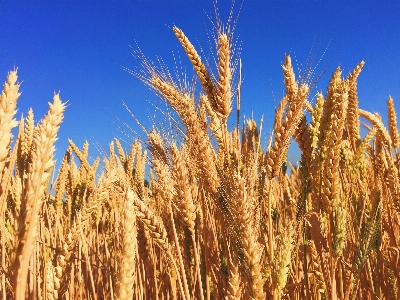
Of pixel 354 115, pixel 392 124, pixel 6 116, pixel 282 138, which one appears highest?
pixel 392 124

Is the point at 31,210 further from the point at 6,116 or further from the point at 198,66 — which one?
the point at 198,66

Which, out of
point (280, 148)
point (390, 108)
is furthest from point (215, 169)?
point (390, 108)

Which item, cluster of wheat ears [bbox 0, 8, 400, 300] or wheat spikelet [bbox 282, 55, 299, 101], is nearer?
cluster of wheat ears [bbox 0, 8, 400, 300]

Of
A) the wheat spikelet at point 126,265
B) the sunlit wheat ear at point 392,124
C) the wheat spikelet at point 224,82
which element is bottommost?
the wheat spikelet at point 126,265

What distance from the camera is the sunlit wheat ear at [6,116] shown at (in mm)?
646

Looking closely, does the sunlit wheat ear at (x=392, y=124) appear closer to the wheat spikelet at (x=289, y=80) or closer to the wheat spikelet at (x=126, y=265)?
the wheat spikelet at (x=289, y=80)

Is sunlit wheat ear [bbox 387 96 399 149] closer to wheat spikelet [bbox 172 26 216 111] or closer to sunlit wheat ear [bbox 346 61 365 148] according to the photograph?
sunlit wheat ear [bbox 346 61 365 148]

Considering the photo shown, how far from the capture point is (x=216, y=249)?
1.98 meters

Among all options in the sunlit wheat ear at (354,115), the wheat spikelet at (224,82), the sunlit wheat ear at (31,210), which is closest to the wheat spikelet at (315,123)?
the wheat spikelet at (224,82)

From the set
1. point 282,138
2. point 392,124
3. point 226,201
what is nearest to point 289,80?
point 282,138

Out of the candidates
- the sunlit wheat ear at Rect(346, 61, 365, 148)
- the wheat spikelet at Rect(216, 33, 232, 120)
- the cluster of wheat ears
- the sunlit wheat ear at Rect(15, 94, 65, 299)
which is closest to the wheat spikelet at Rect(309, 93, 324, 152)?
A: the cluster of wheat ears

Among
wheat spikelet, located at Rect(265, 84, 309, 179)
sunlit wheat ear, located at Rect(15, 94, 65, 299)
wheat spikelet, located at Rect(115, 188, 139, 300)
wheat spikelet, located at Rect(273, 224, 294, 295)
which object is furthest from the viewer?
wheat spikelet, located at Rect(265, 84, 309, 179)

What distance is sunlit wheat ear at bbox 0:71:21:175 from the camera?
65 cm

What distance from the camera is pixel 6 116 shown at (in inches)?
26.6
